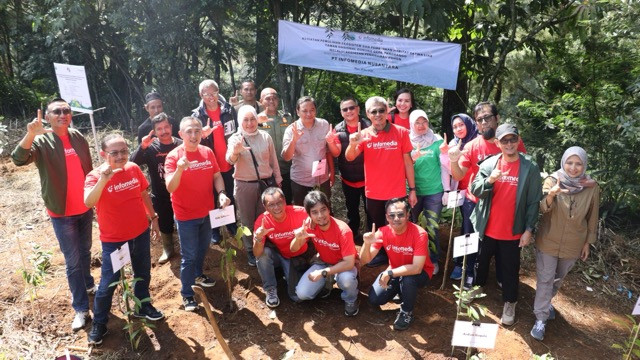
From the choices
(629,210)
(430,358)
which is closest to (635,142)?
(629,210)

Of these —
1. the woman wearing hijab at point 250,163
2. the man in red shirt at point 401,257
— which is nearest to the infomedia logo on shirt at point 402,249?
the man in red shirt at point 401,257

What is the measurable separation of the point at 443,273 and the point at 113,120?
789cm

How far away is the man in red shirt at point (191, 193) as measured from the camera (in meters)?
3.59

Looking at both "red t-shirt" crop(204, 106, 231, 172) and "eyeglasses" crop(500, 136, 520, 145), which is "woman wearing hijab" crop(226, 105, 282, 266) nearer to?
"red t-shirt" crop(204, 106, 231, 172)

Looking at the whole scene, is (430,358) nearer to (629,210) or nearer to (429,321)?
(429,321)

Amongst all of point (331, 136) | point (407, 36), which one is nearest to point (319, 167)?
point (331, 136)

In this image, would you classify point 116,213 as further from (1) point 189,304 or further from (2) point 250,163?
(2) point 250,163

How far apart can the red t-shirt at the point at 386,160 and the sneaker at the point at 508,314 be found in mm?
1280

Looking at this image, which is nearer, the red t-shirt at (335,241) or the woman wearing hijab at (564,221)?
the woman wearing hijab at (564,221)

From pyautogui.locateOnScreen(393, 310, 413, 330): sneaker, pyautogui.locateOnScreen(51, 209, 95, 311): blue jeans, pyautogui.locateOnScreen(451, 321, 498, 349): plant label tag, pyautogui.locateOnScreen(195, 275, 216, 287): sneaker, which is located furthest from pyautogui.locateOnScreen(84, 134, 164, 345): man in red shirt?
pyautogui.locateOnScreen(451, 321, 498, 349): plant label tag

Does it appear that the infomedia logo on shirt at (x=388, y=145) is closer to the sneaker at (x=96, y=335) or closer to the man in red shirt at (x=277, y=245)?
the man in red shirt at (x=277, y=245)

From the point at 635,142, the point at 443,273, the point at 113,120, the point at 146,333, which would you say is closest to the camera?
the point at 146,333

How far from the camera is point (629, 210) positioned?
17.5 ft

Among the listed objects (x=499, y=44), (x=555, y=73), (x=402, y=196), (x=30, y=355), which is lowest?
(x=30, y=355)
